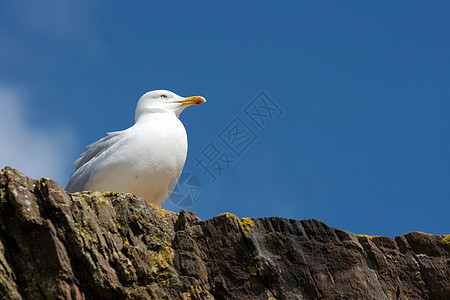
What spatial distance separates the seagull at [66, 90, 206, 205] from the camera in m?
8.91

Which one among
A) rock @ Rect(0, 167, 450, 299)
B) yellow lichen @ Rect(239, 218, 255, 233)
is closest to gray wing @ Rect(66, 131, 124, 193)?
rock @ Rect(0, 167, 450, 299)

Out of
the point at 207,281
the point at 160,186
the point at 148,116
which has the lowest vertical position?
the point at 207,281

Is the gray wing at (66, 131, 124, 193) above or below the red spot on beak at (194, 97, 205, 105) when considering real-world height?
below

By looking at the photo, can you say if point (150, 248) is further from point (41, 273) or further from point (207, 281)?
point (41, 273)

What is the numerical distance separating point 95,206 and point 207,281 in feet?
4.99

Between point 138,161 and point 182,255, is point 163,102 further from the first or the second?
point 182,255

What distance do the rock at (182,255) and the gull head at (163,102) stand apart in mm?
3185

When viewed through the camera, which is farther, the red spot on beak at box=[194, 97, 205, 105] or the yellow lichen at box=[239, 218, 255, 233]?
the red spot on beak at box=[194, 97, 205, 105]

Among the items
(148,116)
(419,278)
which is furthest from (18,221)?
(419,278)

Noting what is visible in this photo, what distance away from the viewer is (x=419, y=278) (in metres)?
7.28

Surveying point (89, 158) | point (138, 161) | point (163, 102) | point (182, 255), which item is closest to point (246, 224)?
point (182, 255)

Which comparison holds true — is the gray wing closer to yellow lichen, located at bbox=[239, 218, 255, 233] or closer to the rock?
the rock

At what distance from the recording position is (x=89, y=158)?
9664 millimetres

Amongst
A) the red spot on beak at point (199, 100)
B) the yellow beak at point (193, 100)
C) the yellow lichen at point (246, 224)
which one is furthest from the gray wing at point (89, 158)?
the yellow lichen at point (246, 224)
